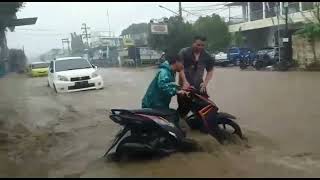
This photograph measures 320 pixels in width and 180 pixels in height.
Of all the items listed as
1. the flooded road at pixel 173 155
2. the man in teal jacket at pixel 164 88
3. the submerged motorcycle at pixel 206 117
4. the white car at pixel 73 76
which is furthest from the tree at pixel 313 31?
the man in teal jacket at pixel 164 88

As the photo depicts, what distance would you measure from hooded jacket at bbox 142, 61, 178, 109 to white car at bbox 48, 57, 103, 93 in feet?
35.6

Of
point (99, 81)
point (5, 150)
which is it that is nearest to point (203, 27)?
Result: point (99, 81)

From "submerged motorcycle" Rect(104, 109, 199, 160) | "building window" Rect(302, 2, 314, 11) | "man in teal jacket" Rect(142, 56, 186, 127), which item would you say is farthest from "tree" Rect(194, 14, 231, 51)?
"submerged motorcycle" Rect(104, 109, 199, 160)

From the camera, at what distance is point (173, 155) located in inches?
247

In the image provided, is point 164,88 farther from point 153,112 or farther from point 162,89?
point 153,112

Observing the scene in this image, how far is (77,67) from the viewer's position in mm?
18047

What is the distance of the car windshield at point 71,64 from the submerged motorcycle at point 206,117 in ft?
37.0

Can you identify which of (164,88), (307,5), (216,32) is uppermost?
(307,5)

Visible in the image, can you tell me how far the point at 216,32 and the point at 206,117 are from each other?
4218 cm

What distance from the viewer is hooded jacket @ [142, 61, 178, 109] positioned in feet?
21.2

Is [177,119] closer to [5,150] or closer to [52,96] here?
[5,150]

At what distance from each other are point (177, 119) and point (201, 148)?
0.51 meters

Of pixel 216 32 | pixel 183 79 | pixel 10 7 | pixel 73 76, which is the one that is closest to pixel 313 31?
pixel 73 76

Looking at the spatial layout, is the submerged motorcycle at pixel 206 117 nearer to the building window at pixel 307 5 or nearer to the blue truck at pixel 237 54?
the building window at pixel 307 5
